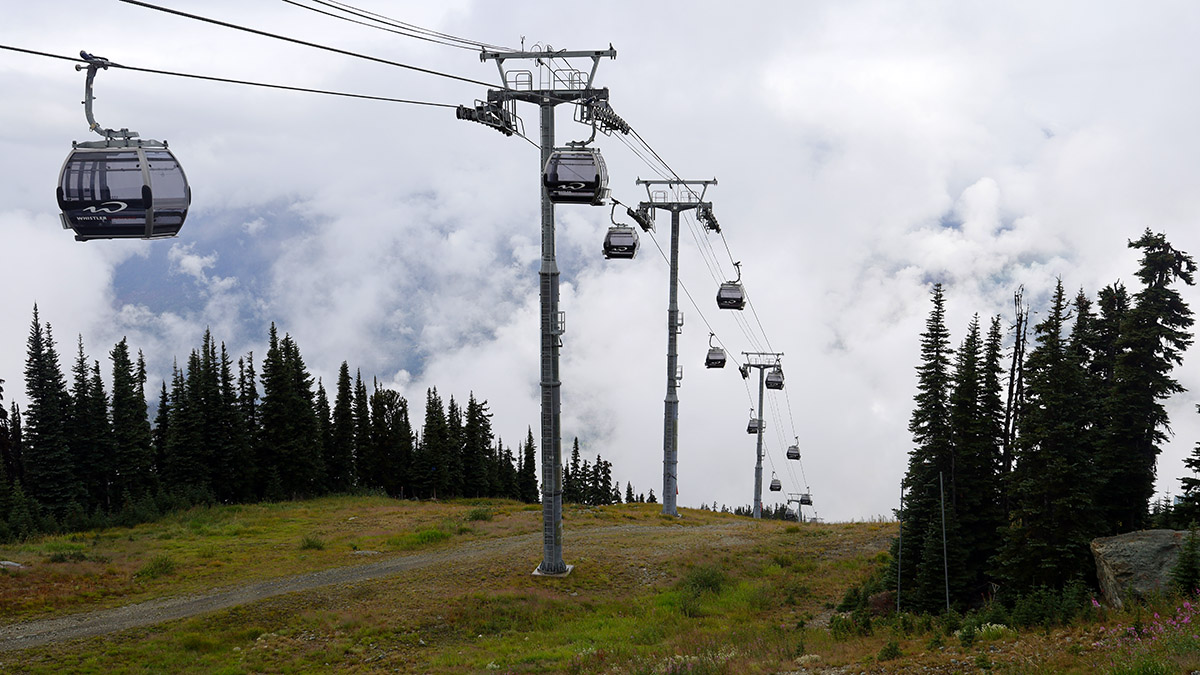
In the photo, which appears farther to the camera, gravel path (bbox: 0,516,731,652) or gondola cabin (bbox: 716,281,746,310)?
gondola cabin (bbox: 716,281,746,310)

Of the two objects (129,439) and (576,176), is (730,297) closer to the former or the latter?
(576,176)

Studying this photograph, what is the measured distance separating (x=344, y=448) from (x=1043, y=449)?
67.4 metres

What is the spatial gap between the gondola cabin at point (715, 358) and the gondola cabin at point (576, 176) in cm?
2957

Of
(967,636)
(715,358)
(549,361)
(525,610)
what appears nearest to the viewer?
(967,636)

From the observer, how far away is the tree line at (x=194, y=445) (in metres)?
60.4

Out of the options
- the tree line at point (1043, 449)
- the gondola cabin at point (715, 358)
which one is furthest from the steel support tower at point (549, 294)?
the gondola cabin at point (715, 358)

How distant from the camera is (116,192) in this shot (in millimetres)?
13719

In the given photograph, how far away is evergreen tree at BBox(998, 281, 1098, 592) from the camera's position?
2350 centimetres

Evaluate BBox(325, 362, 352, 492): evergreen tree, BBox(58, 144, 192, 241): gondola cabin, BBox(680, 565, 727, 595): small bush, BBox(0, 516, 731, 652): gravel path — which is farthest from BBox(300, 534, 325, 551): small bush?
BBox(325, 362, 352, 492): evergreen tree

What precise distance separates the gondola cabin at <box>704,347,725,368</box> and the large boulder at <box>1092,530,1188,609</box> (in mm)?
29352

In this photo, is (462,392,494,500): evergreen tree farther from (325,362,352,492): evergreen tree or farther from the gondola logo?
the gondola logo

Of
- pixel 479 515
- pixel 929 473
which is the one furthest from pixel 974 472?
pixel 479 515

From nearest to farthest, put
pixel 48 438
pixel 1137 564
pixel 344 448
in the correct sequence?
pixel 1137 564 → pixel 48 438 → pixel 344 448

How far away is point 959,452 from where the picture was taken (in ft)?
95.7
